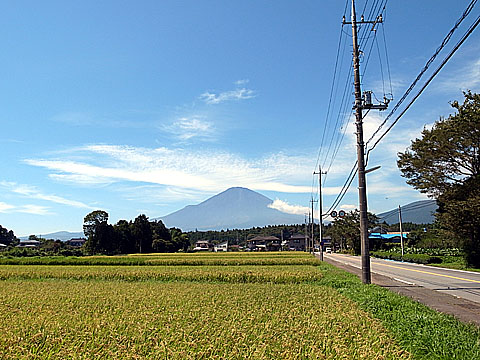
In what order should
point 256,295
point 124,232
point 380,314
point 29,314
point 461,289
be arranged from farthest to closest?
point 124,232, point 461,289, point 256,295, point 29,314, point 380,314

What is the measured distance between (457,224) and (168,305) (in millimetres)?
24042

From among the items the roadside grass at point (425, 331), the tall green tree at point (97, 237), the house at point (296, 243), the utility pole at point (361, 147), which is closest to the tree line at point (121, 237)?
the tall green tree at point (97, 237)

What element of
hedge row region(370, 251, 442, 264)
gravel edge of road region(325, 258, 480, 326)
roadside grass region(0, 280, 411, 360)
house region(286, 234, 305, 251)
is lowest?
gravel edge of road region(325, 258, 480, 326)

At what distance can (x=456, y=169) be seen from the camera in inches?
1212

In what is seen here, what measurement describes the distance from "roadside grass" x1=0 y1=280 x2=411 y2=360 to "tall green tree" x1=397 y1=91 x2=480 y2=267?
780 inches

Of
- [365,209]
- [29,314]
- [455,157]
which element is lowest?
[29,314]

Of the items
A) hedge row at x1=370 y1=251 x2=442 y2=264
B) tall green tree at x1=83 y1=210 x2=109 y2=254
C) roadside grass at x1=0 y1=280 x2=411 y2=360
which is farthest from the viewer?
tall green tree at x1=83 y1=210 x2=109 y2=254

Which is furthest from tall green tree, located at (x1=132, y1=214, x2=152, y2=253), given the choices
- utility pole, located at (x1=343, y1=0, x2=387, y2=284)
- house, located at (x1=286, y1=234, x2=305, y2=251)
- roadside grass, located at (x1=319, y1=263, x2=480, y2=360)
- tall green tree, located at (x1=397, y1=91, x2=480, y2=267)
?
roadside grass, located at (x1=319, y1=263, x2=480, y2=360)

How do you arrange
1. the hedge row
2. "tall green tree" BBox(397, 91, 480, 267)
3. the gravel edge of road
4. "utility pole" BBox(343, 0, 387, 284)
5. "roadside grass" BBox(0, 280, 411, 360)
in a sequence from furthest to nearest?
the hedge row, "tall green tree" BBox(397, 91, 480, 267), "utility pole" BBox(343, 0, 387, 284), the gravel edge of road, "roadside grass" BBox(0, 280, 411, 360)

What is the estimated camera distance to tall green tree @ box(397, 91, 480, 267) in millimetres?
27594

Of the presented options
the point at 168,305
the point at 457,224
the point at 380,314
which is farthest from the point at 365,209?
the point at 457,224

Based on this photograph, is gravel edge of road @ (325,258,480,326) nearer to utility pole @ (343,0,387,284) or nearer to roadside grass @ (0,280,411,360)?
utility pole @ (343,0,387,284)

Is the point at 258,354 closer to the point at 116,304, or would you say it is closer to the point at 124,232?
the point at 116,304

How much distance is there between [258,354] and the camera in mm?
5863
